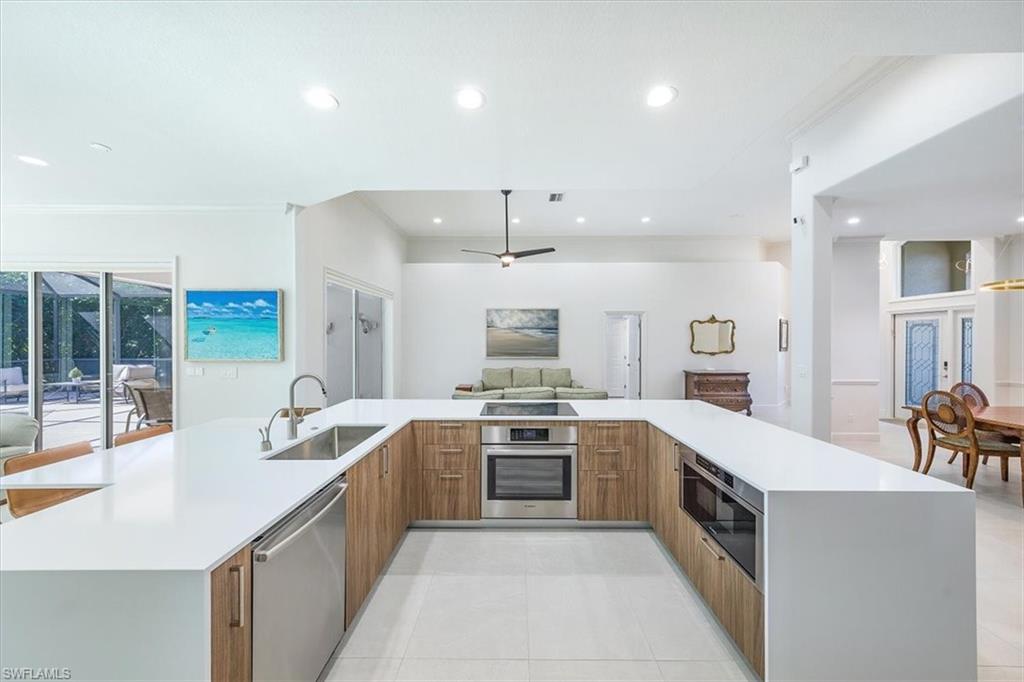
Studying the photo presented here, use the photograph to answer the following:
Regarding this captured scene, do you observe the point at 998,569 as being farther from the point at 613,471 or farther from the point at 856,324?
the point at 856,324

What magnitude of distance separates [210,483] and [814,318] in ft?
13.6

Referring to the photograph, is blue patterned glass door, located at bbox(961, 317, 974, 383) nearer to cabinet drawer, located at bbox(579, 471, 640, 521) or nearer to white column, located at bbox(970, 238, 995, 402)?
white column, located at bbox(970, 238, 995, 402)

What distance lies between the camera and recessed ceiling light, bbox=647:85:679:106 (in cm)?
224

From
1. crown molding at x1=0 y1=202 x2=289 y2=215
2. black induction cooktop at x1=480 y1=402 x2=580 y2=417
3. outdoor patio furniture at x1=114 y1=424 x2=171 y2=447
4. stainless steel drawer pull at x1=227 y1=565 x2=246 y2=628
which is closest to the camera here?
→ stainless steel drawer pull at x1=227 y1=565 x2=246 y2=628

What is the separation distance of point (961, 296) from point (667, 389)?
4.54 meters

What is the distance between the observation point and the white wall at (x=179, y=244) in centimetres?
430

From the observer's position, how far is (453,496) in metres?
3.05

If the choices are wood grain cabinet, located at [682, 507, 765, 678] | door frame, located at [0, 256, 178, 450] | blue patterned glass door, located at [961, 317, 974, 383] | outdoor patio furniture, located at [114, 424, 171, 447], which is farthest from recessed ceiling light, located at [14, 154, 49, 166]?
blue patterned glass door, located at [961, 317, 974, 383]

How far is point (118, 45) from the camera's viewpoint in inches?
74.4

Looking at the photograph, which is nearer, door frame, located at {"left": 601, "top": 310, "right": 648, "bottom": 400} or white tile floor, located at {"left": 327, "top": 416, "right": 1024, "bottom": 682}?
white tile floor, located at {"left": 327, "top": 416, "right": 1024, "bottom": 682}

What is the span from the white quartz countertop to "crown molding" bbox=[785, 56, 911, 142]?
97.3 inches

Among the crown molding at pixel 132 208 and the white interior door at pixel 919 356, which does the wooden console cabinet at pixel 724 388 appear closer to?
the white interior door at pixel 919 356

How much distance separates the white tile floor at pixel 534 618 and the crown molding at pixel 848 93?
11.3ft

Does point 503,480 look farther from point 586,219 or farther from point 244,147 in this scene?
point 586,219
